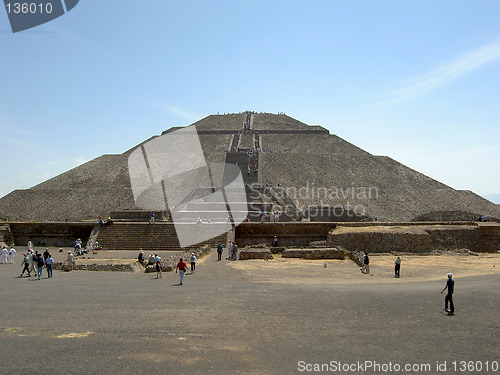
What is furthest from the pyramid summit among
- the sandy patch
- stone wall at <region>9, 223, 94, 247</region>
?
the sandy patch

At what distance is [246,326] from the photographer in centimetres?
780

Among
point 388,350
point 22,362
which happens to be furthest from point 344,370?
point 22,362

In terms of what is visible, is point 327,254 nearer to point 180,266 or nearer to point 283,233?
point 283,233

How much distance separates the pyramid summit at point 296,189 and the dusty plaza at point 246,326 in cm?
1537

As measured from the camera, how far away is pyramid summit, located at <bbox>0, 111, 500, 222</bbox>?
3338cm

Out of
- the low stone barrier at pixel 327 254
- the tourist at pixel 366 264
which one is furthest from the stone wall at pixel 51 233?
the tourist at pixel 366 264

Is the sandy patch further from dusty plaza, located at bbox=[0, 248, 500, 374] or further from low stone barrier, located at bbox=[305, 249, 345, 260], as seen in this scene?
low stone barrier, located at bbox=[305, 249, 345, 260]

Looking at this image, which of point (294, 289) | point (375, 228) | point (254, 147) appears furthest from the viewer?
point (254, 147)

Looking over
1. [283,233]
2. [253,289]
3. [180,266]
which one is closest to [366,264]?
[253,289]

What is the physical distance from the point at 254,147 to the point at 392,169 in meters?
16.0

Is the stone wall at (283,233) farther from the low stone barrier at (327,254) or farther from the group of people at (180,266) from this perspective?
the group of people at (180,266)

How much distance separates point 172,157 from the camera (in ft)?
157

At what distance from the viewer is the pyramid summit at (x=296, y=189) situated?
33.4 m

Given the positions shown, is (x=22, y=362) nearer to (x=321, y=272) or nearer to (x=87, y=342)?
(x=87, y=342)
